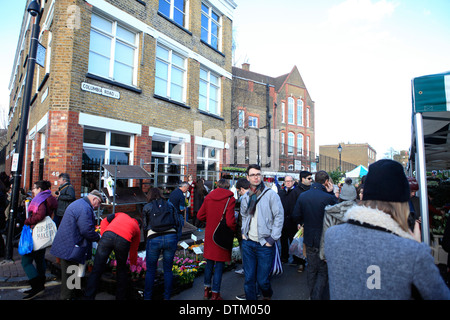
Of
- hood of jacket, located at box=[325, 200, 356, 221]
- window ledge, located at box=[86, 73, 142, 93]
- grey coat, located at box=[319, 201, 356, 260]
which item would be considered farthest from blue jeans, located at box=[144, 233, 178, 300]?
window ledge, located at box=[86, 73, 142, 93]

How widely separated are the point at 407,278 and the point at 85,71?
30.3 feet

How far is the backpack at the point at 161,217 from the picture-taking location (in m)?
4.14

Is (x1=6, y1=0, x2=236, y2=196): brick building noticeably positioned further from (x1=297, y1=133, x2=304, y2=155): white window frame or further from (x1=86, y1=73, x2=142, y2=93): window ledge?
(x1=297, y1=133, x2=304, y2=155): white window frame

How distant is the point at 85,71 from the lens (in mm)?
8297

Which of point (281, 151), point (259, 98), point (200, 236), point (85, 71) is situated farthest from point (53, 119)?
point (281, 151)

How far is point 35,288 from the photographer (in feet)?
14.3

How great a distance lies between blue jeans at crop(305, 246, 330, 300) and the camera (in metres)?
3.94

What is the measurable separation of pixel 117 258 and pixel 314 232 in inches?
116

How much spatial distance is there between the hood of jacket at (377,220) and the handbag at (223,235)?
117 inches

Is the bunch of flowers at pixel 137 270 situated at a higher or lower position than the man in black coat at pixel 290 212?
lower

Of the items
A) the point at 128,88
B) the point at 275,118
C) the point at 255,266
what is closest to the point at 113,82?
the point at 128,88

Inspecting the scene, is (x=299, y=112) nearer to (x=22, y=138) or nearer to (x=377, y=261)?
(x=22, y=138)

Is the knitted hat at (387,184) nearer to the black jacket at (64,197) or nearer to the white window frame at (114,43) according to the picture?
the black jacket at (64,197)

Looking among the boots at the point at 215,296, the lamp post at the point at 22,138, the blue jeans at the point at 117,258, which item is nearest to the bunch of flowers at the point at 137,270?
the blue jeans at the point at 117,258
